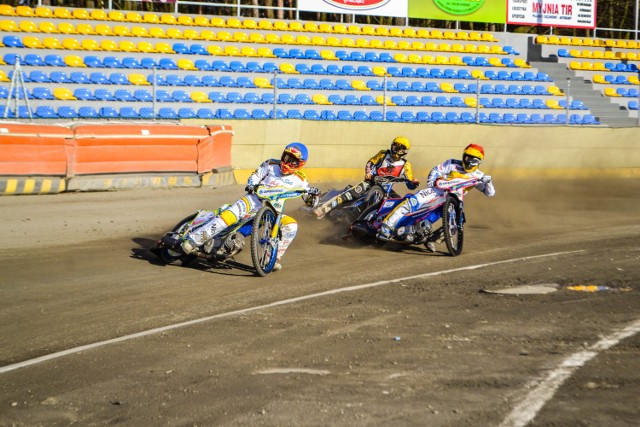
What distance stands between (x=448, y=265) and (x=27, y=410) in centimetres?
723

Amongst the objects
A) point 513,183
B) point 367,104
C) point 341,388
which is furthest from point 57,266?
point 367,104

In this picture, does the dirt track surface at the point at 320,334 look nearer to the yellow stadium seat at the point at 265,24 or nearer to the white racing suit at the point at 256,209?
the white racing suit at the point at 256,209

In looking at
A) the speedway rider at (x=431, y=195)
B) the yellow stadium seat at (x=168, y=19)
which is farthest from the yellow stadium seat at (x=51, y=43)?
the speedway rider at (x=431, y=195)

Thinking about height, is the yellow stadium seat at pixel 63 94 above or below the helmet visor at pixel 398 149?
above

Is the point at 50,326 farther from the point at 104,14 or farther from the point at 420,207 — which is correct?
the point at 104,14

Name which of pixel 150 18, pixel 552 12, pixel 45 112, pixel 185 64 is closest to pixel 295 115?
pixel 185 64

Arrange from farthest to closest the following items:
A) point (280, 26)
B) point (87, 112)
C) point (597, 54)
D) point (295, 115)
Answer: point (597, 54), point (280, 26), point (295, 115), point (87, 112)

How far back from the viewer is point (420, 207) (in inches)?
527

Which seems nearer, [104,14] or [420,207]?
[420,207]

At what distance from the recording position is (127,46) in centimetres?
2661

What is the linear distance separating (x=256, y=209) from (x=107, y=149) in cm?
815

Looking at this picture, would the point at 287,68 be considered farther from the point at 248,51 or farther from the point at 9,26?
the point at 9,26

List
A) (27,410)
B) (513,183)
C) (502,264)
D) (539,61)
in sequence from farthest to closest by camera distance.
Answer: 1. (539,61)
2. (513,183)
3. (502,264)
4. (27,410)

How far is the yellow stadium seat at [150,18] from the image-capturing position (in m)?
28.2
